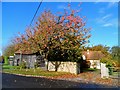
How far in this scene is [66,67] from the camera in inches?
1169

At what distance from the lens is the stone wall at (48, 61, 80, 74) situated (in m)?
28.4

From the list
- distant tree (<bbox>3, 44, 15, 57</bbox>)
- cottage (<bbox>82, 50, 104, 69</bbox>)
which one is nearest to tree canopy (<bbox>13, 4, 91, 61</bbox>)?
cottage (<bbox>82, 50, 104, 69</bbox>)

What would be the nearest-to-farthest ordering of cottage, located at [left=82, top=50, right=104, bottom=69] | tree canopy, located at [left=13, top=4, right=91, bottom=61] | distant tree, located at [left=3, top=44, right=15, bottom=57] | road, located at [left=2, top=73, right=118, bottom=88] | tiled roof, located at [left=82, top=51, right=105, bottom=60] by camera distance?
1. road, located at [left=2, top=73, right=118, bottom=88]
2. tree canopy, located at [left=13, top=4, right=91, bottom=61]
3. cottage, located at [left=82, top=50, right=104, bottom=69]
4. tiled roof, located at [left=82, top=51, right=105, bottom=60]
5. distant tree, located at [left=3, top=44, right=15, bottom=57]

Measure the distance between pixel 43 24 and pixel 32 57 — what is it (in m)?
14.3

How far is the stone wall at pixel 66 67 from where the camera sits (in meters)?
28.4

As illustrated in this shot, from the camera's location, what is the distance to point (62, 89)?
12852mm

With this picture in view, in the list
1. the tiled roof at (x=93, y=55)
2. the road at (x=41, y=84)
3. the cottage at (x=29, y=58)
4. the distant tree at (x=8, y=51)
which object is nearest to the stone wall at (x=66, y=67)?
the cottage at (x=29, y=58)

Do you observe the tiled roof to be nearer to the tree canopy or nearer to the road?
the tree canopy

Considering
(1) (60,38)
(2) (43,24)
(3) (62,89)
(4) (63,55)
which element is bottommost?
(3) (62,89)

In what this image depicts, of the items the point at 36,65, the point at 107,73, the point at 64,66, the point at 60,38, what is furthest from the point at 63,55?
the point at 107,73

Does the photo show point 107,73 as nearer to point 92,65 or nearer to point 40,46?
point 40,46

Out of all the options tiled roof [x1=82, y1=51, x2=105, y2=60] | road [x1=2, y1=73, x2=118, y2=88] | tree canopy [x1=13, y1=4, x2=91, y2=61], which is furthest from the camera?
tiled roof [x1=82, y1=51, x2=105, y2=60]

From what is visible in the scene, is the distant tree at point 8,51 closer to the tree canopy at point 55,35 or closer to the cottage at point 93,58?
the cottage at point 93,58

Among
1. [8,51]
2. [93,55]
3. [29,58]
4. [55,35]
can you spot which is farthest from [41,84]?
[8,51]
